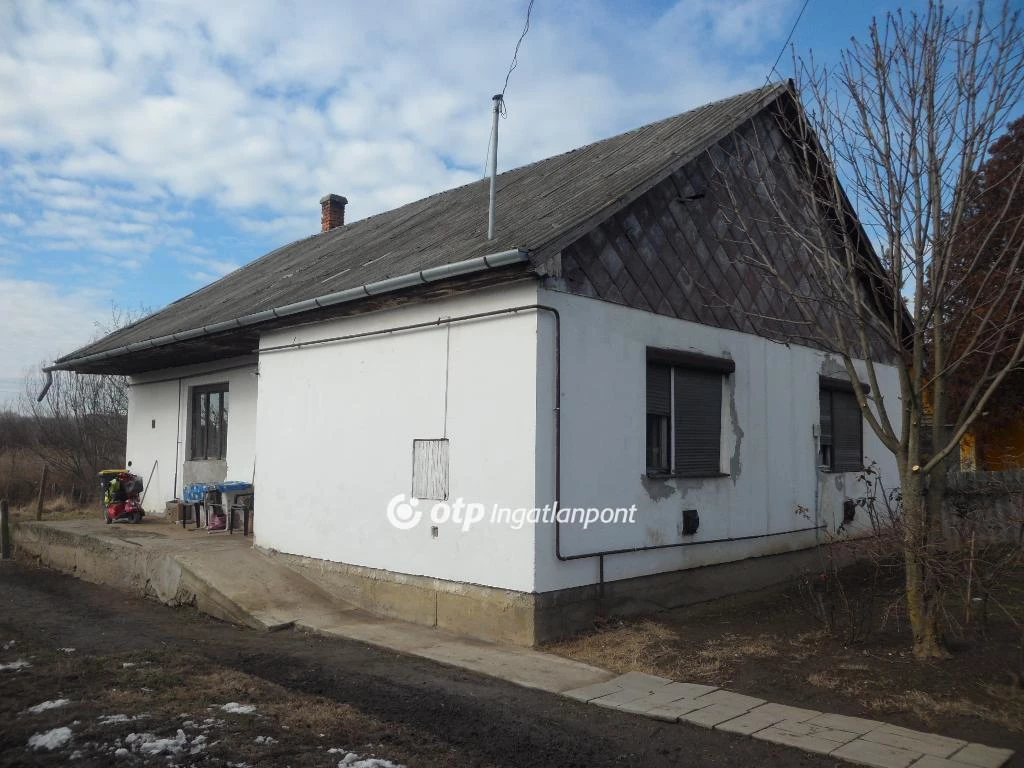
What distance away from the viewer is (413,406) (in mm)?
8984

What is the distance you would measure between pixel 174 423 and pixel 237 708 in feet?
35.5

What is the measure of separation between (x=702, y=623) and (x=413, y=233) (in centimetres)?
723

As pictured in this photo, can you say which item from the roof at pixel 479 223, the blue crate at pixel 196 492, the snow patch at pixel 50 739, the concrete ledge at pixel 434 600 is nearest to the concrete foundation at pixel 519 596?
the concrete ledge at pixel 434 600

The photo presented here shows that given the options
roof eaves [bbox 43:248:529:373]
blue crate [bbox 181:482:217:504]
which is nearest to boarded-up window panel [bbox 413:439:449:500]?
roof eaves [bbox 43:248:529:373]

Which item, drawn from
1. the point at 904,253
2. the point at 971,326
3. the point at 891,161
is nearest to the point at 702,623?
the point at 904,253

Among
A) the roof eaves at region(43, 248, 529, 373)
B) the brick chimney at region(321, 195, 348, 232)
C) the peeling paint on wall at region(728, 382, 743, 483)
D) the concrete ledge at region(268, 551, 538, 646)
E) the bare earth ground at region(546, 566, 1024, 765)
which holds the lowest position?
the bare earth ground at region(546, 566, 1024, 765)

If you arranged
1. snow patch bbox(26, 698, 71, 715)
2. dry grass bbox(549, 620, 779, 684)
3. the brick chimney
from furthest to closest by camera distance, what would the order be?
the brick chimney, dry grass bbox(549, 620, 779, 684), snow patch bbox(26, 698, 71, 715)

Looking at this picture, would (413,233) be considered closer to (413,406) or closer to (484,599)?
(413,406)

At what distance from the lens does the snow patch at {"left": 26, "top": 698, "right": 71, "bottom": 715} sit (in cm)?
545

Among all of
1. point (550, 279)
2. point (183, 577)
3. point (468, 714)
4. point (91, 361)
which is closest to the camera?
point (468, 714)

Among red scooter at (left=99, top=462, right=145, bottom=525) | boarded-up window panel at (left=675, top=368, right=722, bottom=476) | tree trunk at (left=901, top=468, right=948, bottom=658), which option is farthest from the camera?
red scooter at (left=99, top=462, right=145, bottom=525)

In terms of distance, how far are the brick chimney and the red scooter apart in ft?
26.0

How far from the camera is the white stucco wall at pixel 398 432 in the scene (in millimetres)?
7891

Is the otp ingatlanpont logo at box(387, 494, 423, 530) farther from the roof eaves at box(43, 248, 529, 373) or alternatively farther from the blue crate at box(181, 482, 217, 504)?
the blue crate at box(181, 482, 217, 504)
